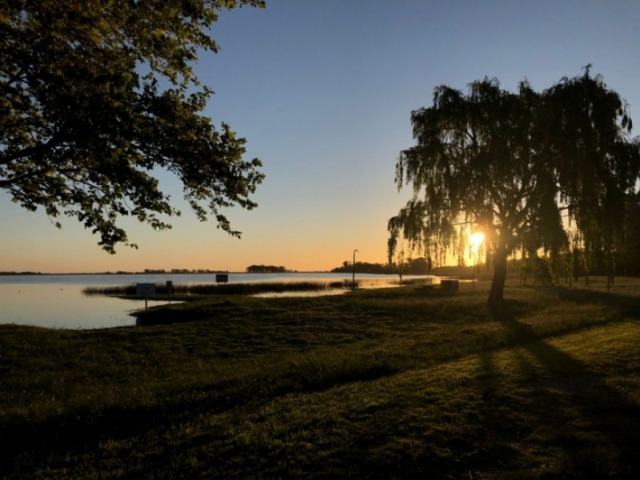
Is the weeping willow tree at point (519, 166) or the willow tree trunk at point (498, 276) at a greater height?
the weeping willow tree at point (519, 166)

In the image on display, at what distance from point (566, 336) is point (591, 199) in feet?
30.4

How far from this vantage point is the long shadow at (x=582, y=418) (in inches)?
235

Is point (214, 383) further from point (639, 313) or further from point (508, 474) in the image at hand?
point (639, 313)

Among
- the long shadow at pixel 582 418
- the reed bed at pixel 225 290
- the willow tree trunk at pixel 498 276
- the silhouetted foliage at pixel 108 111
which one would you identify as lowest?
the reed bed at pixel 225 290

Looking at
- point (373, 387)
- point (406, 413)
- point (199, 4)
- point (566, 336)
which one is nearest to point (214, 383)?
point (373, 387)

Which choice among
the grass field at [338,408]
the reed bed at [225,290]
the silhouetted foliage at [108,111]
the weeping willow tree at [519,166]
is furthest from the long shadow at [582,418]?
the reed bed at [225,290]

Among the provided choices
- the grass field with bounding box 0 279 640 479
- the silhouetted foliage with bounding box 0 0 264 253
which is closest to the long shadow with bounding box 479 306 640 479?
the grass field with bounding box 0 279 640 479

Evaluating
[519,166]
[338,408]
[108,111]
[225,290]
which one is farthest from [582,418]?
[225,290]

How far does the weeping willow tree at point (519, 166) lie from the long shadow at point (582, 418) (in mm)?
13631

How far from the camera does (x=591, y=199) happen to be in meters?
22.5

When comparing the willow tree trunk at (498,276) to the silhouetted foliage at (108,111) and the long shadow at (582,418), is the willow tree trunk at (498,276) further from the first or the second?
the silhouetted foliage at (108,111)

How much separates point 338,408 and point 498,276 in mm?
22700

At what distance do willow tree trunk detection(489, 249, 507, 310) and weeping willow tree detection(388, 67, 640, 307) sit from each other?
0.11 m

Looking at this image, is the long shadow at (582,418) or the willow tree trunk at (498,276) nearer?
the long shadow at (582,418)
